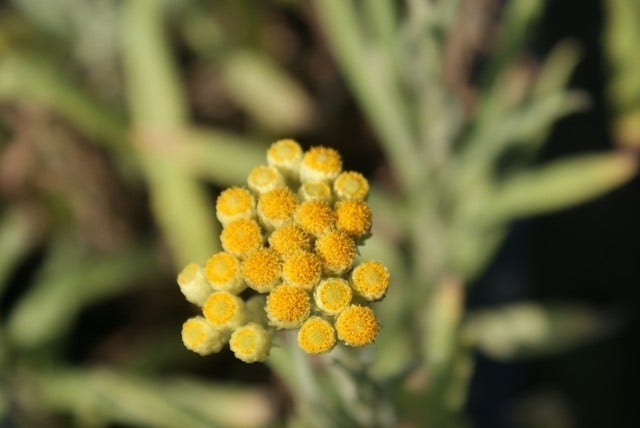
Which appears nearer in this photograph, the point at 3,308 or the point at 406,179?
the point at 406,179

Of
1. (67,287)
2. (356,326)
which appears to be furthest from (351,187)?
(67,287)

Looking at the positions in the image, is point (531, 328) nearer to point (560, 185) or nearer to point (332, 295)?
point (560, 185)

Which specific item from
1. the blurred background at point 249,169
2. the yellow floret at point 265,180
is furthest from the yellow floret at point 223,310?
the blurred background at point 249,169

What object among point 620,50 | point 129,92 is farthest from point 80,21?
point 620,50

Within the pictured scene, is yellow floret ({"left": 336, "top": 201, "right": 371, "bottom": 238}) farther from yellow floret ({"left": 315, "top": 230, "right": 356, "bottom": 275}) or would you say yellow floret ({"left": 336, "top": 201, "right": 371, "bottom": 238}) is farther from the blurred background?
the blurred background

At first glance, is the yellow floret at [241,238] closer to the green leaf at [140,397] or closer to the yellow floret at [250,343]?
the yellow floret at [250,343]

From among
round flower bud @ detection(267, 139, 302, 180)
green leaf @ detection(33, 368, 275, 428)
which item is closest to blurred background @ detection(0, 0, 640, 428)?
green leaf @ detection(33, 368, 275, 428)

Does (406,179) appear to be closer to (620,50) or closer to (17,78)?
(620,50)
